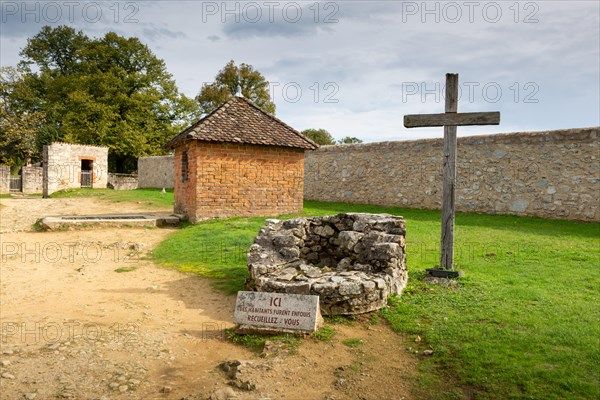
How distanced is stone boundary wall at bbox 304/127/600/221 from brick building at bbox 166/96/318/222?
4.76 meters

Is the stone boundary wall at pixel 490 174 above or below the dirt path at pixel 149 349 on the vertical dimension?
above

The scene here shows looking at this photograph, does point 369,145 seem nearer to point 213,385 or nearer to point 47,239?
point 47,239

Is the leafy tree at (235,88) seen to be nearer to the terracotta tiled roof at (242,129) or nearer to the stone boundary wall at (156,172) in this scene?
the stone boundary wall at (156,172)

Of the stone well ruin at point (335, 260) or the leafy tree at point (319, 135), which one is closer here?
the stone well ruin at point (335, 260)

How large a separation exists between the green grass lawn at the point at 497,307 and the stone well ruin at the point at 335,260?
490mm

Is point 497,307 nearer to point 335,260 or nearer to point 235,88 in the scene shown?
point 335,260

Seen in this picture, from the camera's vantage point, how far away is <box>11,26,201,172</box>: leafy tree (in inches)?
1462

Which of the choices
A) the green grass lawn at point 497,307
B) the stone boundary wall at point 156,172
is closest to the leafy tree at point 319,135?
the stone boundary wall at point 156,172

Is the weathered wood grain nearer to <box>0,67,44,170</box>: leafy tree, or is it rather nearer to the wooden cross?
the wooden cross

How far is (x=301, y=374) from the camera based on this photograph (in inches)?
174

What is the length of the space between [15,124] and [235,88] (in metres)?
20.7

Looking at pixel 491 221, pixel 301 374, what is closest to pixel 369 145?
pixel 491 221

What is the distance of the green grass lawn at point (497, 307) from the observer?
410 centimetres

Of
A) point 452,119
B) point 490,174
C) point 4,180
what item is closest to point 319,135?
point 4,180
